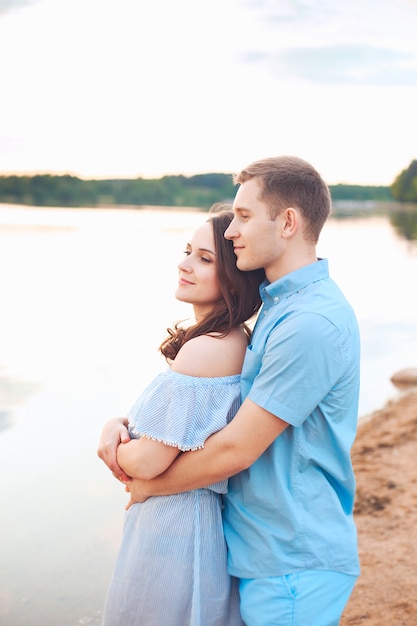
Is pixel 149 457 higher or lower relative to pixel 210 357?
lower

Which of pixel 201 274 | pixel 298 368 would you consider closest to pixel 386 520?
pixel 201 274

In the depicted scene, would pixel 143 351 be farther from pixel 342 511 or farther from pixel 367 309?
pixel 342 511

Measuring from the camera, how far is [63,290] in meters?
17.8

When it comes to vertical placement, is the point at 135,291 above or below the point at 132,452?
below

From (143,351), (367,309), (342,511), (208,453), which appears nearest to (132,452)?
(208,453)

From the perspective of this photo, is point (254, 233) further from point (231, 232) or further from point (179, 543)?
point (179, 543)

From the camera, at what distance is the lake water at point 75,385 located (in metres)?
4.73

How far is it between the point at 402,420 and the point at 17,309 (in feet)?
32.2

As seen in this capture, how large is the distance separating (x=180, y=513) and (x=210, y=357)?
49 cm

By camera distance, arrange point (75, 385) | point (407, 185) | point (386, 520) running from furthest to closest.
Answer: point (407, 185)
point (75, 385)
point (386, 520)

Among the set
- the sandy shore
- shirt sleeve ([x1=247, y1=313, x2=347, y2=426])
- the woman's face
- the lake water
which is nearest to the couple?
shirt sleeve ([x1=247, y1=313, x2=347, y2=426])

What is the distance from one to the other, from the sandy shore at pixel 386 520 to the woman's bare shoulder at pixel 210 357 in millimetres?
2178

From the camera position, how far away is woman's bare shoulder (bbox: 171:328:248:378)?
2096 millimetres

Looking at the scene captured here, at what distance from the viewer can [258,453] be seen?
196 cm
